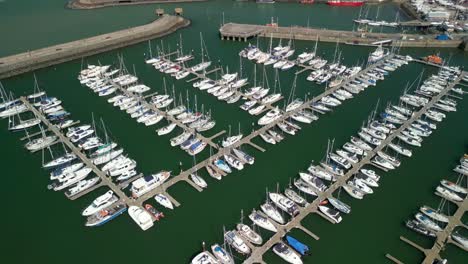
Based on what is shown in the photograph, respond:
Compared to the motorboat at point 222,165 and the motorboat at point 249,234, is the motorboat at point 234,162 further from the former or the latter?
the motorboat at point 249,234

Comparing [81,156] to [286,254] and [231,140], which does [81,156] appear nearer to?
[231,140]

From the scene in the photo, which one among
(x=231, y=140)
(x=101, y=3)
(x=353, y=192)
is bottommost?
(x=353, y=192)

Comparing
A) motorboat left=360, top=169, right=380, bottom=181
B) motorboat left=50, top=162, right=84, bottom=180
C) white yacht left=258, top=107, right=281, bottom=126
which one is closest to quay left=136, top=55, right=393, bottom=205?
white yacht left=258, top=107, right=281, bottom=126

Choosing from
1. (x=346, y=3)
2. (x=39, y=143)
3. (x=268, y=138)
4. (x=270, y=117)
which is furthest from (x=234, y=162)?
(x=346, y=3)

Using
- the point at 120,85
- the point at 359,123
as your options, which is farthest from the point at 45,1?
the point at 359,123

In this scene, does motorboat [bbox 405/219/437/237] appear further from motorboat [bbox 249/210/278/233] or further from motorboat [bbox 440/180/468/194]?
motorboat [bbox 249/210/278/233]
